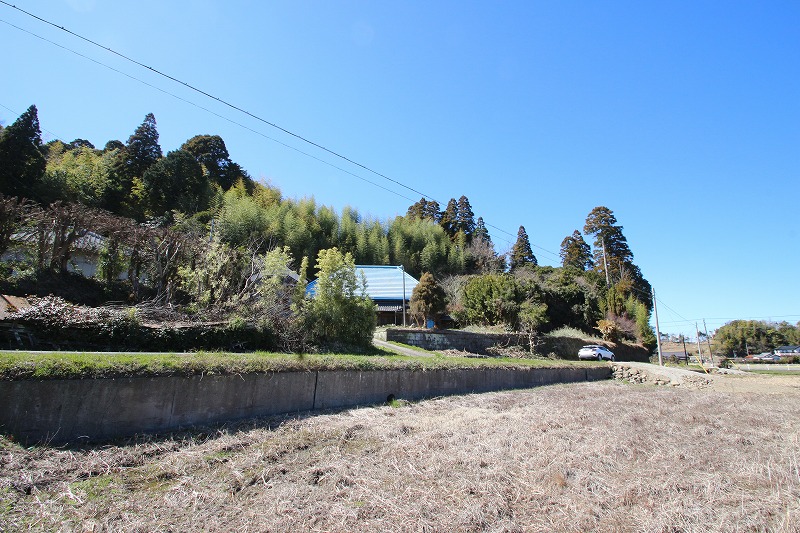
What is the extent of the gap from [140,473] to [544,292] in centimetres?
2772

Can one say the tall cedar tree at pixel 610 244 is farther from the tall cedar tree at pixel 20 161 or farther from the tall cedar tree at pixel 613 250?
the tall cedar tree at pixel 20 161

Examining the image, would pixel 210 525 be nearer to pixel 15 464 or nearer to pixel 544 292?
pixel 15 464

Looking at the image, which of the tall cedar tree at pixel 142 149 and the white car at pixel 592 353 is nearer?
the white car at pixel 592 353

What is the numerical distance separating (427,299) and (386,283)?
470 inches

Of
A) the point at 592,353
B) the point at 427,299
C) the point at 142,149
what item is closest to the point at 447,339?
the point at 427,299

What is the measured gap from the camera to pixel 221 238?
767 inches

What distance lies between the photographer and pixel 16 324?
22.1 feet

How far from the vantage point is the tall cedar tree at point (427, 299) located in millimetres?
17828

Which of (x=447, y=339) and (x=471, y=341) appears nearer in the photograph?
(x=447, y=339)

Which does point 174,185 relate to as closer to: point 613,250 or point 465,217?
point 465,217

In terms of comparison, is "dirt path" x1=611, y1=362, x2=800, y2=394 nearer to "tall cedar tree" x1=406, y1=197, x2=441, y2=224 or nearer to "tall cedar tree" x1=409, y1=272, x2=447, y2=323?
"tall cedar tree" x1=409, y1=272, x2=447, y2=323

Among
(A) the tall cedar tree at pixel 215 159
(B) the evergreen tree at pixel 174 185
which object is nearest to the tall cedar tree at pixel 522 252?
(A) the tall cedar tree at pixel 215 159

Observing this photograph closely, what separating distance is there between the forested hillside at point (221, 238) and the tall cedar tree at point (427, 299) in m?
0.73

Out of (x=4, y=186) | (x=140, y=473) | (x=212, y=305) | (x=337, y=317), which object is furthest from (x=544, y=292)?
(x=4, y=186)
